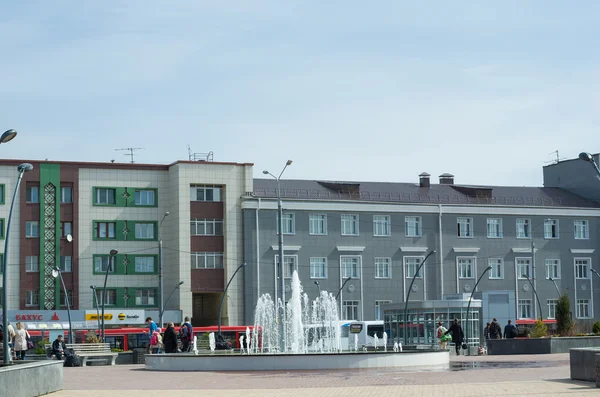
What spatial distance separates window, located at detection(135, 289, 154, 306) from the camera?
70.2 metres

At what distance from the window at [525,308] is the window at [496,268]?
7.81 ft

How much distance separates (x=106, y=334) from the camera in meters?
61.9

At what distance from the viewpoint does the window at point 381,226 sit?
7444cm

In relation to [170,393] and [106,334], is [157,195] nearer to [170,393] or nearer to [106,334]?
[106,334]

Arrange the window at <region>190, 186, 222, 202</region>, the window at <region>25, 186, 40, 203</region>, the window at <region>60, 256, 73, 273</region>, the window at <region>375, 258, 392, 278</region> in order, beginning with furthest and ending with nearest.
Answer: the window at <region>375, 258, 392, 278</region>, the window at <region>190, 186, 222, 202</region>, the window at <region>60, 256, 73, 273</region>, the window at <region>25, 186, 40, 203</region>

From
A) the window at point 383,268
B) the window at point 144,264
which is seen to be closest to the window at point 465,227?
the window at point 383,268

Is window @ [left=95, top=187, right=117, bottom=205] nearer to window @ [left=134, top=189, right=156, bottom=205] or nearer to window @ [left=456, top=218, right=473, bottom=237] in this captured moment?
window @ [left=134, top=189, right=156, bottom=205]

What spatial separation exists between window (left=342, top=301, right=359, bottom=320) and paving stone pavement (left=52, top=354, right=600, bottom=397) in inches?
1639

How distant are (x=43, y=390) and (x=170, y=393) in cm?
242

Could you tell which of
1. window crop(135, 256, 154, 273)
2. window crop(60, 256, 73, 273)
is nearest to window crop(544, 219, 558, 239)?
window crop(135, 256, 154, 273)

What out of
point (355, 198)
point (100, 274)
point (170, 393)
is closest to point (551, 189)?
point (355, 198)

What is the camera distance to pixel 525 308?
7700 cm

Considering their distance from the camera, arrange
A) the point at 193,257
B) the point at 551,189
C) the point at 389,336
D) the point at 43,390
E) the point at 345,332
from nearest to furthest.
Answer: the point at 43,390, the point at 389,336, the point at 345,332, the point at 193,257, the point at 551,189

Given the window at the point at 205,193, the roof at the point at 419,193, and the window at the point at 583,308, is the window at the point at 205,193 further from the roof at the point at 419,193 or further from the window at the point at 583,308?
the window at the point at 583,308
